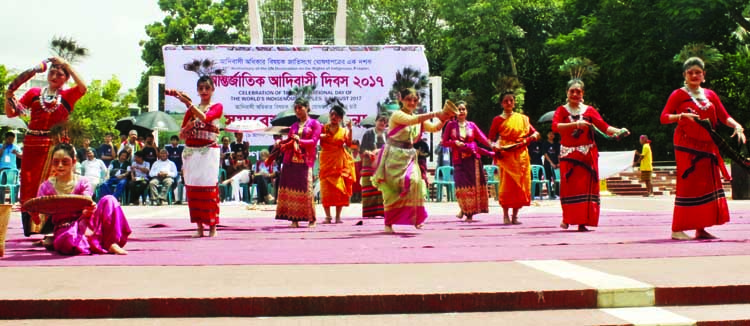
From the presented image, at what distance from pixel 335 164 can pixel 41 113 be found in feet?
15.9

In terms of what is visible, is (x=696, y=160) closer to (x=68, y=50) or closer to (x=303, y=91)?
(x=68, y=50)

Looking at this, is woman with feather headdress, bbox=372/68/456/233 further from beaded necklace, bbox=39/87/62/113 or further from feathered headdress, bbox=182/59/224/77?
feathered headdress, bbox=182/59/224/77

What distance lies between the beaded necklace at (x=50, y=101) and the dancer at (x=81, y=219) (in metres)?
1.41

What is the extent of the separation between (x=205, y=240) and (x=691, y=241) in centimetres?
484

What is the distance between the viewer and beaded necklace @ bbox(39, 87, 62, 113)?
9.17m

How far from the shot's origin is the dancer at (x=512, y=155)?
1235cm

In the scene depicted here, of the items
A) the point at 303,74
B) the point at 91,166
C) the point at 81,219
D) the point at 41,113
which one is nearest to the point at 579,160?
the point at 81,219

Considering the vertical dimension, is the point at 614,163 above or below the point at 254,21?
below

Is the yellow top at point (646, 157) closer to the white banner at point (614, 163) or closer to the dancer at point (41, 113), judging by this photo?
the white banner at point (614, 163)

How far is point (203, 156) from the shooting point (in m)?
9.92

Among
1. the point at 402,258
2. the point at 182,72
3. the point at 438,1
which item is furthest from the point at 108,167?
the point at 438,1

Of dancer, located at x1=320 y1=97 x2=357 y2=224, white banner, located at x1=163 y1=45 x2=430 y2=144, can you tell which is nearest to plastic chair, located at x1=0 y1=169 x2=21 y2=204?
white banner, located at x1=163 y1=45 x2=430 y2=144

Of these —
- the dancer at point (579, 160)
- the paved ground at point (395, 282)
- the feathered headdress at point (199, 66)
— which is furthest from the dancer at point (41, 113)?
the feathered headdress at point (199, 66)

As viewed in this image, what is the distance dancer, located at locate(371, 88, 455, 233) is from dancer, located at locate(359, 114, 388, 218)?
2.83 metres
